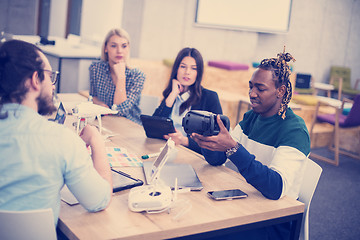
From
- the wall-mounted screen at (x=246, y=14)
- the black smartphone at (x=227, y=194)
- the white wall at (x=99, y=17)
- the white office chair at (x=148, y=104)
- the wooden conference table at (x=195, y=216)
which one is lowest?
the wooden conference table at (x=195, y=216)

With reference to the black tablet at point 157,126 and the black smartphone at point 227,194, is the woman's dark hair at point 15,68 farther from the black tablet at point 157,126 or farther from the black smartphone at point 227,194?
the black tablet at point 157,126

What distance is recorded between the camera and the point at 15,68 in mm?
1195

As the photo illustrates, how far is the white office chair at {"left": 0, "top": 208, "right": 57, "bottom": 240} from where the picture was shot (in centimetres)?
117

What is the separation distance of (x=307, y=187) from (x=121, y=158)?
0.90m

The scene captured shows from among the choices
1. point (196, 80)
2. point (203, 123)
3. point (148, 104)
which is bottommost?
point (148, 104)

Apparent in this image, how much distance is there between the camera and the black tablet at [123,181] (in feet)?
5.34

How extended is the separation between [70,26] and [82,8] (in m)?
0.80

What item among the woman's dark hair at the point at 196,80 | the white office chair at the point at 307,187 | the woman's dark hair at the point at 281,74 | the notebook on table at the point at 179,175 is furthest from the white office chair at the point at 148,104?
the white office chair at the point at 307,187

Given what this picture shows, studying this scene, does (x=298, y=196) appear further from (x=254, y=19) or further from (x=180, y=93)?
(x=254, y=19)

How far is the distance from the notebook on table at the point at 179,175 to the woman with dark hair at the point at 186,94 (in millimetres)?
937

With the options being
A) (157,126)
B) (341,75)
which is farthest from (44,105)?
(341,75)

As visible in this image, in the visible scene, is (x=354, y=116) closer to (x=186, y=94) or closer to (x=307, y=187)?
(x=186, y=94)

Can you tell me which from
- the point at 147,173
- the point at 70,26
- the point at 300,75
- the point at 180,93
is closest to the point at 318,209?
the point at 180,93

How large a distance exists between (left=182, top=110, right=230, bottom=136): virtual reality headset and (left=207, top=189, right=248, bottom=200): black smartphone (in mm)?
247
